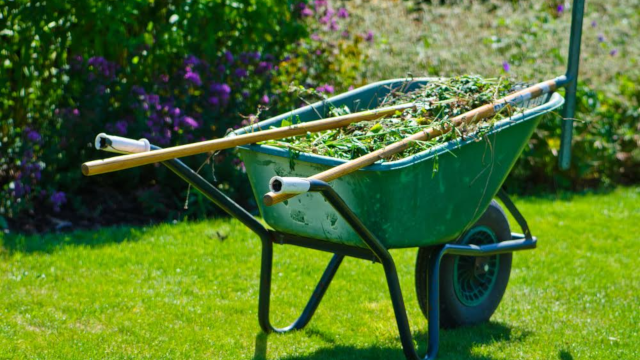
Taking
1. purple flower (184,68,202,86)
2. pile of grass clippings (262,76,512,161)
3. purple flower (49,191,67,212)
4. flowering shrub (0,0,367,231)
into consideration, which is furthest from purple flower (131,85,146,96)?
pile of grass clippings (262,76,512,161)

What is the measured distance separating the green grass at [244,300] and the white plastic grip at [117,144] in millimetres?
982

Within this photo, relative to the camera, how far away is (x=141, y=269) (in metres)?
4.59

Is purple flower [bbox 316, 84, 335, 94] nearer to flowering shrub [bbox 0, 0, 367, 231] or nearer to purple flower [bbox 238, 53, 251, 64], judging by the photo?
flowering shrub [bbox 0, 0, 367, 231]

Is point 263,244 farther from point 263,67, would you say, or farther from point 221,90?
point 263,67

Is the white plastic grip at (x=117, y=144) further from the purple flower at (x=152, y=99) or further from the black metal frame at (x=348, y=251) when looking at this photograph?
the purple flower at (x=152, y=99)

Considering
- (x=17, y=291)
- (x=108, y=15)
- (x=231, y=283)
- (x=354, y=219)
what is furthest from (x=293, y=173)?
(x=108, y=15)

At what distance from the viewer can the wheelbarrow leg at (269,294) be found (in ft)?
11.9

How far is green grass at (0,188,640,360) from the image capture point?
367 centimetres

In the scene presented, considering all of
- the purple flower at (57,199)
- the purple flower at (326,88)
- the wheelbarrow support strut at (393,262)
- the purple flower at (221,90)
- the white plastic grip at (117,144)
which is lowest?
the purple flower at (57,199)

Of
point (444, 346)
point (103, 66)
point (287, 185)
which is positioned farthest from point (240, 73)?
point (287, 185)

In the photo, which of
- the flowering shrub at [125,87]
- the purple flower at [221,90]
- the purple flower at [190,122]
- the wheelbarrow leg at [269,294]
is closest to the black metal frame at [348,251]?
the wheelbarrow leg at [269,294]

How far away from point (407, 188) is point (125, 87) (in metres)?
3.00

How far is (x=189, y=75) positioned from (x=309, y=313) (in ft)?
7.58

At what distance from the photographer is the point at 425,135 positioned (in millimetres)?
3238
